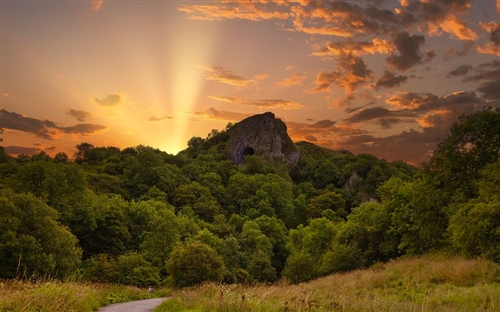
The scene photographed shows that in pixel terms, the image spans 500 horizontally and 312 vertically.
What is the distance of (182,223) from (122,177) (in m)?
46.7

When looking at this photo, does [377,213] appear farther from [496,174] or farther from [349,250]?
[496,174]

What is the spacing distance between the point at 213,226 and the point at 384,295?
8473 cm

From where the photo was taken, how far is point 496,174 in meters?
33.4

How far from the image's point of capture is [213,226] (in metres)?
102

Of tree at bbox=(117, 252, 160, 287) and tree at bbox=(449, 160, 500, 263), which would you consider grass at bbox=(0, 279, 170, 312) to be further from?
tree at bbox=(117, 252, 160, 287)

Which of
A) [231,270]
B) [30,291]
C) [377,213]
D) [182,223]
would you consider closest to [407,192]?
[377,213]

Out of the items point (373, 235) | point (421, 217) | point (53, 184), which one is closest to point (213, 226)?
point (53, 184)

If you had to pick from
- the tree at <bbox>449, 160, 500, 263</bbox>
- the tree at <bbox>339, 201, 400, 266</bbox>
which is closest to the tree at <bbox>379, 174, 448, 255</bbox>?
the tree at <bbox>339, 201, 400, 266</bbox>

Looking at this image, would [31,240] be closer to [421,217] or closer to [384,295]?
[384,295]

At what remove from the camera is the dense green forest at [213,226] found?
127 ft

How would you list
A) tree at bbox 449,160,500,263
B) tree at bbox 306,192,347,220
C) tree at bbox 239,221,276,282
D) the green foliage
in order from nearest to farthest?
tree at bbox 449,160,500,263 < the green foliage < tree at bbox 239,221,276,282 < tree at bbox 306,192,347,220

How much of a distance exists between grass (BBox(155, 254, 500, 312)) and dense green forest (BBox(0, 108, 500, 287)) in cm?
488

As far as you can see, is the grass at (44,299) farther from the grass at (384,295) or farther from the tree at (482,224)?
the tree at (482,224)

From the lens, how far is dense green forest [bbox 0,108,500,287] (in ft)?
127
